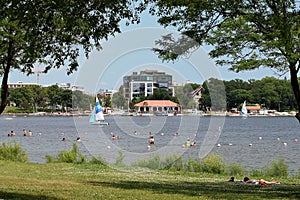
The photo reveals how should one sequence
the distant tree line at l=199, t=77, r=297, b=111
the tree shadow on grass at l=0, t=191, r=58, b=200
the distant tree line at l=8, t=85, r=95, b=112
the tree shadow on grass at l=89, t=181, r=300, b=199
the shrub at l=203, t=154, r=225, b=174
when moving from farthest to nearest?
the distant tree line at l=8, t=85, r=95, b=112, the distant tree line at l=199, t=77, r=297, b=111, the shrub at l=203, t=154, r=225, b=174, the tree shadow on grass at l=89, t=181, r=300, b=199, the tree shadow on grass at l=0, t=191, r=58, b=200

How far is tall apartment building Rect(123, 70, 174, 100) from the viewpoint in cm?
3742

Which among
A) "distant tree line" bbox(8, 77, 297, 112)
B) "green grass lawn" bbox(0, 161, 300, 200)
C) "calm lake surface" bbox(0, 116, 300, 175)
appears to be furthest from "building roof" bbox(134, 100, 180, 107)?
"green grass lawn" bbox(0, 161, 300, 200)

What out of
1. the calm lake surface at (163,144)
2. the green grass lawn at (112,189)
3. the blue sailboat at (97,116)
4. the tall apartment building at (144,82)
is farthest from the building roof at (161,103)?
the green grass lawn at (112,189)

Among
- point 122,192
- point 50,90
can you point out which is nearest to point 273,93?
point 50,90

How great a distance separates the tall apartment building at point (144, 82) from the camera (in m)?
37.4

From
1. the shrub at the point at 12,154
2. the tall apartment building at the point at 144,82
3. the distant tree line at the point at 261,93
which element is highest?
the distant tree line at the point at 261,93

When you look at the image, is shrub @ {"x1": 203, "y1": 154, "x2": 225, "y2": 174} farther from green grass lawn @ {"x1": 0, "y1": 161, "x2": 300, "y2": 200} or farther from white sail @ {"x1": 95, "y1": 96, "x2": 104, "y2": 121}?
white sail @ {"x1": 95, "y1": 96, "x2": 104, "y2": 121}

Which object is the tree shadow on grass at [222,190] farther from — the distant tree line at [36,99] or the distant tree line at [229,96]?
the distant tree line at [36,99]

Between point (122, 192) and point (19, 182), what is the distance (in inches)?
126

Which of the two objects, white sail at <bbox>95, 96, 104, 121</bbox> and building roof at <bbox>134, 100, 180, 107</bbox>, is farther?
white sail at <bbox>95, 96, 104, 121</bbox>

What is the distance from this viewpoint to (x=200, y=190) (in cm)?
1343

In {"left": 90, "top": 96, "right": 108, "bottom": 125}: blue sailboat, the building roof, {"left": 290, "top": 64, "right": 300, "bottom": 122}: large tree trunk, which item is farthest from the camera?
{"left": 90, "top": 96, "right": 108, "bottom": 125}: blue sailboat

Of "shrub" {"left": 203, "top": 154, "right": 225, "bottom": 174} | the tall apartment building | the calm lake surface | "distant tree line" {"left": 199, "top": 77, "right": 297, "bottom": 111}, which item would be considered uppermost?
"distant tree line" {"left": 199, "top": 77, "right": 297, "bottom": 111}

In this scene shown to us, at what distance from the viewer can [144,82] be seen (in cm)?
4659
